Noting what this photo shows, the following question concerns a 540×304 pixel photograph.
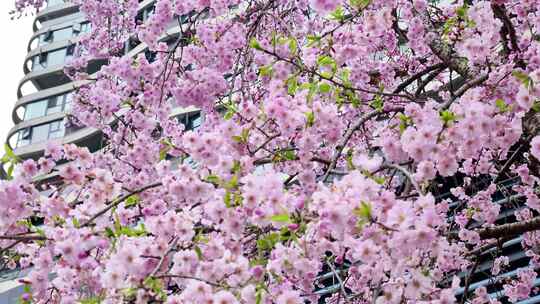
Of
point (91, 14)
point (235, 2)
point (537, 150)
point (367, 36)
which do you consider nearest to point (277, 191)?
point (537, 150)

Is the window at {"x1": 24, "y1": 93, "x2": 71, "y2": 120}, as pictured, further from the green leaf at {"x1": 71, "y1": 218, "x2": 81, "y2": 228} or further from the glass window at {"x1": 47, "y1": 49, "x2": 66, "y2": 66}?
the green leaf at {"x1": 71, "y1": 218, "x2": 81, "y2": 228}

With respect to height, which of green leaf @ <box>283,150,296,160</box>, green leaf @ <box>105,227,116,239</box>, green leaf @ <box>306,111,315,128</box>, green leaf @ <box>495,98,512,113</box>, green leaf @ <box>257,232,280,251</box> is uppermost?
green leaf @ <box>306,111,315,128</box>

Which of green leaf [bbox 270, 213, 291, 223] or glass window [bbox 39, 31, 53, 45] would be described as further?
glass window [bbox 39, 31, 53, 45]

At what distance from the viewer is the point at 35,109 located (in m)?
30.2

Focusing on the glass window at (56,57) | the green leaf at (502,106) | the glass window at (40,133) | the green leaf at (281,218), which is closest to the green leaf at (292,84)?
the green leaf at (502,106)

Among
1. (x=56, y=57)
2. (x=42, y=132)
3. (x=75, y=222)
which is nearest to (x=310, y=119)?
(x=75, y=222)

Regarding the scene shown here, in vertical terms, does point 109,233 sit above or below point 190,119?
below

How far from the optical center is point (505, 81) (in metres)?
3.45

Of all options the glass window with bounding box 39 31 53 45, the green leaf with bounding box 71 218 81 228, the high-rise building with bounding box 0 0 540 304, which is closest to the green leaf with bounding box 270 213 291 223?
the green leaf with bounding box 71 218 81 228

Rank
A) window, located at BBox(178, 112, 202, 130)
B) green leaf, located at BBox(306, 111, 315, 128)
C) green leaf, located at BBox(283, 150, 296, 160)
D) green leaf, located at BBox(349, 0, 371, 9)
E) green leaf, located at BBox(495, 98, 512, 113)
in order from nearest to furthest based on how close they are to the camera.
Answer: green leaf, located at BBox(495, 98, 512, 113), green leaf, located at BBox(306, 111, 315, 128), green leaf, located at BBox(283, 150, 296, 160), green leaf, located at BBox(349, 0, 371, 9), window, located at BBox(178, 112, 202, 130)

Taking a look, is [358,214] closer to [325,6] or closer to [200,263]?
[200,263]

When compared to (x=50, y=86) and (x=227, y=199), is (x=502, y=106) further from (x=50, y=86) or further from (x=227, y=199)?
(x=50, y=86)

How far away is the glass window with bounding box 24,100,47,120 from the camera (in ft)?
98.4

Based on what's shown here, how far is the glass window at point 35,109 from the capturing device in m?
30.0
